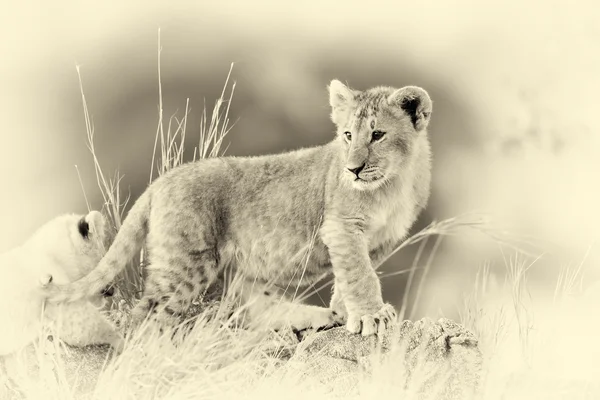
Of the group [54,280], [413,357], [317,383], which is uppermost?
[54,280]

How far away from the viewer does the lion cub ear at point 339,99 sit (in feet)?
20.5

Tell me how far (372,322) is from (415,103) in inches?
60.3

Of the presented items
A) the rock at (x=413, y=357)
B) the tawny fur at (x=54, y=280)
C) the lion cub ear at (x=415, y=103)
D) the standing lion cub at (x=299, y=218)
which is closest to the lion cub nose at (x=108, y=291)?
the tawny fur at (x=54, y=280)

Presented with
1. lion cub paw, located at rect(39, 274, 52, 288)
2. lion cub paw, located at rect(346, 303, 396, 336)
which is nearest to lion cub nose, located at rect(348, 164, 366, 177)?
lion cub paw, located at rect(346, 303, 396, 336)

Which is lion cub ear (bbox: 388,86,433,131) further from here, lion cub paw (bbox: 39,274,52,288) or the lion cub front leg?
lion cub paw (bbox: 39,274,52,288)

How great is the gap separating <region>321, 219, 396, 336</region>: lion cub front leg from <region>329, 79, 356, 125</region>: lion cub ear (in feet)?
2.80

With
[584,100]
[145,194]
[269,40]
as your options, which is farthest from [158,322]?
[584,100]

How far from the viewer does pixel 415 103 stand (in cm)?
599

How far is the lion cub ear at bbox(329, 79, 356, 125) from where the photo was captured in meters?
6.25

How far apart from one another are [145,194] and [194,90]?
1097mm

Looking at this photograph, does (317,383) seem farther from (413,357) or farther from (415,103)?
(415,103)

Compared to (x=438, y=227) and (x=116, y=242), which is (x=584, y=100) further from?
(x=116, y=242)

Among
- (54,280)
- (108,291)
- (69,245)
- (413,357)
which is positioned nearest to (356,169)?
(413,357)

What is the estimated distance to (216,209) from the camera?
6.40 m
